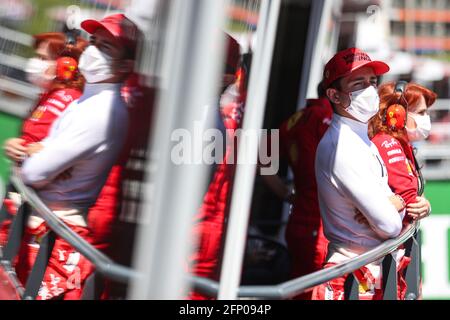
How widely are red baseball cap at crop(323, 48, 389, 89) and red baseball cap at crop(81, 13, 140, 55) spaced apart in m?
0.83

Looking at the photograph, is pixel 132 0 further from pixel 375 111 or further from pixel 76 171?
pixel 375 111

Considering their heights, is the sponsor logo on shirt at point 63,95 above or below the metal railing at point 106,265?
above

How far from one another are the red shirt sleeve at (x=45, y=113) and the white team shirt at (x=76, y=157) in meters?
0.01

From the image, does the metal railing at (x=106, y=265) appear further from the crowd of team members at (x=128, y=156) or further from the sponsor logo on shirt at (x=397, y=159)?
the sponsor logo on shirt at (x=397, y=159)

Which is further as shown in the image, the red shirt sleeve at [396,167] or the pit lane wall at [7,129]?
the red shirt sleeve at [396,167]

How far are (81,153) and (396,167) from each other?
1.04 metres

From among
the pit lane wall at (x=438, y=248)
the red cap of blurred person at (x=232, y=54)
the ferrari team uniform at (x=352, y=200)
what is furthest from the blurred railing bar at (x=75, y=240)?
the pit lane wall at (x=438, y=248)

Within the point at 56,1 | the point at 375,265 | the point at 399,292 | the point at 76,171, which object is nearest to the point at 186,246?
the point at 76,171

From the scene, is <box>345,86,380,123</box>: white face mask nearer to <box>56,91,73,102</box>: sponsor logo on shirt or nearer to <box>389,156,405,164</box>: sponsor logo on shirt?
<box>389,156,405,164</box>: sponsor logo on shirt

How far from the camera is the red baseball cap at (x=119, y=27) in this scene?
1715mm

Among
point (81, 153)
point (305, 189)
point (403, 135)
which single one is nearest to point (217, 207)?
point (81, 153)

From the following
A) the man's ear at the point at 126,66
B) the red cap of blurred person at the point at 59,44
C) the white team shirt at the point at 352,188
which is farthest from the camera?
the white team shirt at the point at 352,188

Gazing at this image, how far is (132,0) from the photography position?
1.72 meters

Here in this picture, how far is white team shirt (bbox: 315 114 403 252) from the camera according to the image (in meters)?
2.17
